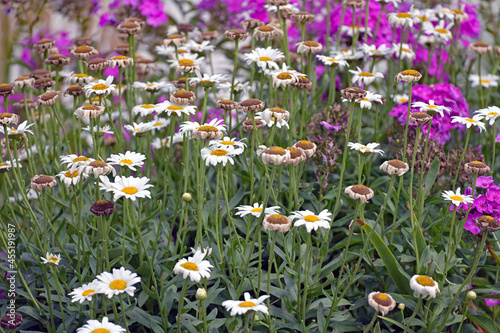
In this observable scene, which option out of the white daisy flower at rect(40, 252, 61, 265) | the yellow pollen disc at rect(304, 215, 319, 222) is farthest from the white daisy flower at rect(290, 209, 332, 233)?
the white daisy flower at rect(40, 252, 61, 265)

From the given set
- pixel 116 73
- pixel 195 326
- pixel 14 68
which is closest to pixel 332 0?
pixel 116 73

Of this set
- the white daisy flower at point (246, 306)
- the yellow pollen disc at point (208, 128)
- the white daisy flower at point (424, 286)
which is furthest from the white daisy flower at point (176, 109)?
the white daisy flower at point (424, 286)

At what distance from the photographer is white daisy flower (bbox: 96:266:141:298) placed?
1263mm

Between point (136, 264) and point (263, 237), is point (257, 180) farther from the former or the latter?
point (136, 264)

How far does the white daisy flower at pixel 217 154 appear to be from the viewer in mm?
1453

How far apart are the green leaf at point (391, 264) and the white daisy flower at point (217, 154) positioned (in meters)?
0.49

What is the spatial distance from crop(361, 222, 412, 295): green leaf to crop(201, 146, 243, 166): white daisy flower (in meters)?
0.49

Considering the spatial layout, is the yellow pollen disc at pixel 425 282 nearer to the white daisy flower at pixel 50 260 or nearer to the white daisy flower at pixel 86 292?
the white daisy flower at pixel 86 292

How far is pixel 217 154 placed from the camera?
4.90 ft

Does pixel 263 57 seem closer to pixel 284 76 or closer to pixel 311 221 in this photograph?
pixel 284 76

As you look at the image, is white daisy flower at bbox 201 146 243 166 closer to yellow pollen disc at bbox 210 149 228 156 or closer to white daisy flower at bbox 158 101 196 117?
yellow pollen disc at bbox 210 149 228 156

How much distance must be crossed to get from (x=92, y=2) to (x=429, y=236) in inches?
101

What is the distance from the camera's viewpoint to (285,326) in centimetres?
156

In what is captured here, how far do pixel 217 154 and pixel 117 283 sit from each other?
438 millimetres
